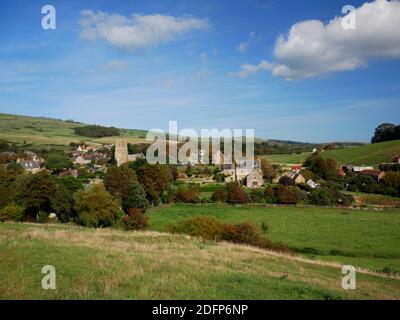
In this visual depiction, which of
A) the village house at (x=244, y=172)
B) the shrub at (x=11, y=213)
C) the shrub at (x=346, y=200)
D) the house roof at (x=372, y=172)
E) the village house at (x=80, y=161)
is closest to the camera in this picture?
the shrub at (x=11, y=213)

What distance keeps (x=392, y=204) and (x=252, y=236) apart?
118 feet

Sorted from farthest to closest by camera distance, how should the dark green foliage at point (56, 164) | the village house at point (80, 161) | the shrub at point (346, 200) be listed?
the village house at point (80, 161), the dark green foliage at point (56, 164), the shrub at point (346, 200)

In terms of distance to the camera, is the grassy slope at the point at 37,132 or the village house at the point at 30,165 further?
the grassy slope at the point at 37,132

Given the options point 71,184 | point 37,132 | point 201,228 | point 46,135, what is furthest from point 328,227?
point 37,132

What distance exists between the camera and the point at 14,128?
153 m

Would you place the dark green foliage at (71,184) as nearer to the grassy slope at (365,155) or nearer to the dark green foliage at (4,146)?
the grassy slope at (365,155)

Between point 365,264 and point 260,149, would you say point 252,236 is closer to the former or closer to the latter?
point 365,264

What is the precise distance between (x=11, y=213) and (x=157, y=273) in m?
33.2

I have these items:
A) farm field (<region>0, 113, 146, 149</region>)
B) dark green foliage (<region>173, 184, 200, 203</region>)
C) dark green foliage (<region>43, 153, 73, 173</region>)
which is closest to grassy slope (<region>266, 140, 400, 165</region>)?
dark green foliage (<region>173, 184, 200, 203</region>)

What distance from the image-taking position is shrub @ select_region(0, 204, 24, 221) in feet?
126

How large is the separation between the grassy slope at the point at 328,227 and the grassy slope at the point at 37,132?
325 ft

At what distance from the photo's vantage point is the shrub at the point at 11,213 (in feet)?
126

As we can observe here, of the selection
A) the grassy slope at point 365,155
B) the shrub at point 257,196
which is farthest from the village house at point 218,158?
the shrub at point 257,196

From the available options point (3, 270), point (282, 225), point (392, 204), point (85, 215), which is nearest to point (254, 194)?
point (282, 225)
